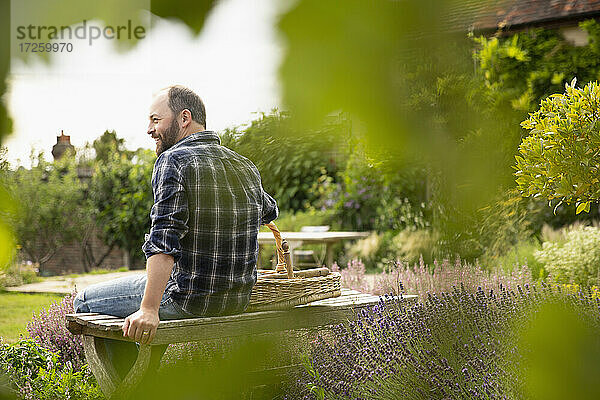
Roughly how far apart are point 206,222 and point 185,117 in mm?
292

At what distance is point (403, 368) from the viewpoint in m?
1.86

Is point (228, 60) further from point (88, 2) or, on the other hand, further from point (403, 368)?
point (403, 368)

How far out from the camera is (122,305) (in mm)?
1965

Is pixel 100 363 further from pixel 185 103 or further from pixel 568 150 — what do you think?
pixel 568 150

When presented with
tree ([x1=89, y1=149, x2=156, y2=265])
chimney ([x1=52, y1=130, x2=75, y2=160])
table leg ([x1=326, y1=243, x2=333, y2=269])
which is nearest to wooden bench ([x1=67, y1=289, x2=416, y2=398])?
chimney ([x1=52, y1=130, x2=75, y2=160])

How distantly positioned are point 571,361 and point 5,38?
14.9 inches

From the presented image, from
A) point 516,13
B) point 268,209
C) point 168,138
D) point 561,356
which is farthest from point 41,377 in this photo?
point 561,356

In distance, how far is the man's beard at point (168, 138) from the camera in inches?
67.9

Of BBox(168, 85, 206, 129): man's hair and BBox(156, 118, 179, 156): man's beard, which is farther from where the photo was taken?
BBox(156, 118, 179, 156): man's beard

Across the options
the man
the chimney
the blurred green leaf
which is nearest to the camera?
the blurred green leaf

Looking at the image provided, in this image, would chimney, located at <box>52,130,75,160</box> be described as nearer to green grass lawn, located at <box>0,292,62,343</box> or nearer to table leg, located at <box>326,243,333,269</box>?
green grass lawn, located at <box>0,292,62,343</box>

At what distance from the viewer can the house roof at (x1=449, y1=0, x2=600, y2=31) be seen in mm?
484

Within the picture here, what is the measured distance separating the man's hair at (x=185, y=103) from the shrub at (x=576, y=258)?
3.00 m

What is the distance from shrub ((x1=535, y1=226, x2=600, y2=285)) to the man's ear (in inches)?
119
